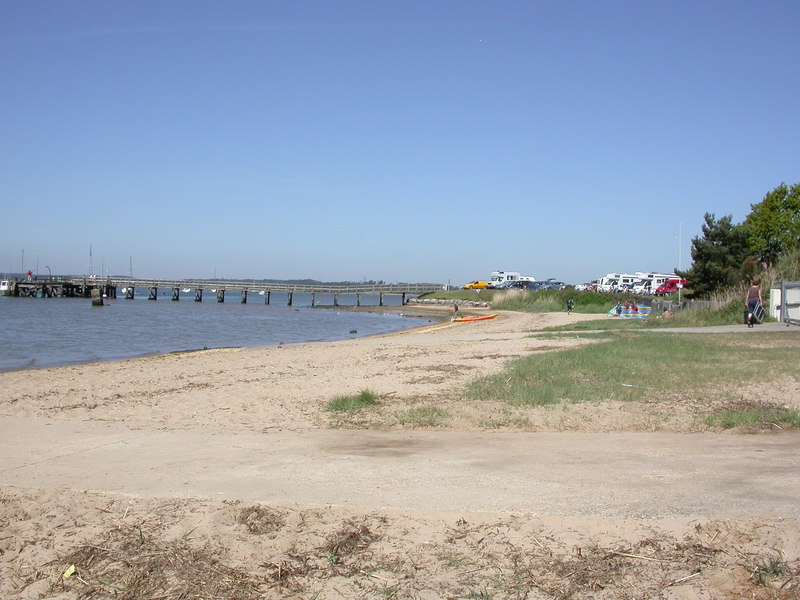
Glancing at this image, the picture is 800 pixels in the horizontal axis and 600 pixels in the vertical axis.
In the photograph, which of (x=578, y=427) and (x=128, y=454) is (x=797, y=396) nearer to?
(x=578, y=427)

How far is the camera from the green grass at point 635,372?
1056 cm

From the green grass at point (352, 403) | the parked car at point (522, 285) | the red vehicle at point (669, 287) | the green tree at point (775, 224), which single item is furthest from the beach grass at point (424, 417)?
the parked car at point (522, 285)

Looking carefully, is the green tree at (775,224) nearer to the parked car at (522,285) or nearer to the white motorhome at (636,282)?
the white motorhome at (636,282)

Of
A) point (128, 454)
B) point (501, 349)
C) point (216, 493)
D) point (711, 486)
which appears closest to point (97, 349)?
point (501, 349)

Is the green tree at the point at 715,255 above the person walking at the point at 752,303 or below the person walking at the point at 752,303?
above

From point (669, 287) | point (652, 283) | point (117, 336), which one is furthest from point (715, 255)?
point (117, 336)

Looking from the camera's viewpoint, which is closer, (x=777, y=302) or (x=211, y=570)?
(x=211, y=570)

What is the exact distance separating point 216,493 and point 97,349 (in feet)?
82.1

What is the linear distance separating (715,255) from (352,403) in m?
40.4

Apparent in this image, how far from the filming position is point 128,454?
296 inches

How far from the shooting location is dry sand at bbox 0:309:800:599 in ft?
14.8

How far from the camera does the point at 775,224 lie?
1905 inches

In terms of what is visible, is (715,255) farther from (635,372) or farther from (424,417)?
(424,417)

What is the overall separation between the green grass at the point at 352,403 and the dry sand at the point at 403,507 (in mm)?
513
